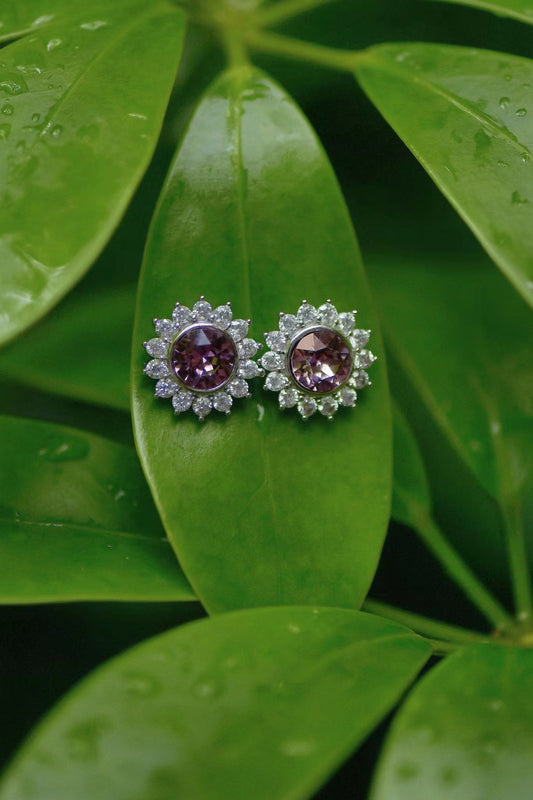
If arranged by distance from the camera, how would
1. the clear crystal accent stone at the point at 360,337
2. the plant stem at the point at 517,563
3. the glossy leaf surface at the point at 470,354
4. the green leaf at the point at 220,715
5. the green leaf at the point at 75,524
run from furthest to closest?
the glossy leaf surface at the point at 470,354, the plant stem at the point at 517,563, the clear crystal accent stone at the point at 360,337, the green leaf at the point at 75,524, the green leaf at the point at 220,715

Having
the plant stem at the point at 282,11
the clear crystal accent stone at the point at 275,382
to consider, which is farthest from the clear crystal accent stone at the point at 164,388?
the plant stem at the point at 282,11

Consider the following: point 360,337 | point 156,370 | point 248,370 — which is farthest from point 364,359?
point 156,370

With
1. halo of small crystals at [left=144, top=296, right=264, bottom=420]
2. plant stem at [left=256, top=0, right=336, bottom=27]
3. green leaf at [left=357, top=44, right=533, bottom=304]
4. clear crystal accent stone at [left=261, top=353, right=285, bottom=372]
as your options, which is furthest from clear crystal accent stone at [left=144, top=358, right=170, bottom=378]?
plant stem at [left=256, top=0, right=336, bottom=27]

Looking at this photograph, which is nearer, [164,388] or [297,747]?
[297,747]

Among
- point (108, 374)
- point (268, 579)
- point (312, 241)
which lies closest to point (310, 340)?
point (312, 241)

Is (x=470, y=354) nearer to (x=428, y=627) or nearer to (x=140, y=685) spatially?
(x=428, y=627)

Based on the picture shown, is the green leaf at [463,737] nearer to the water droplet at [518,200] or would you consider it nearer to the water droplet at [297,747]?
the water droplet at [297,747]

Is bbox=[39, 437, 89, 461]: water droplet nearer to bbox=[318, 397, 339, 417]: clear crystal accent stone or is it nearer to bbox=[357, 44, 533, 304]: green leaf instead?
bbox=[318, 397, 339, 417]: clear crystal accent stone
